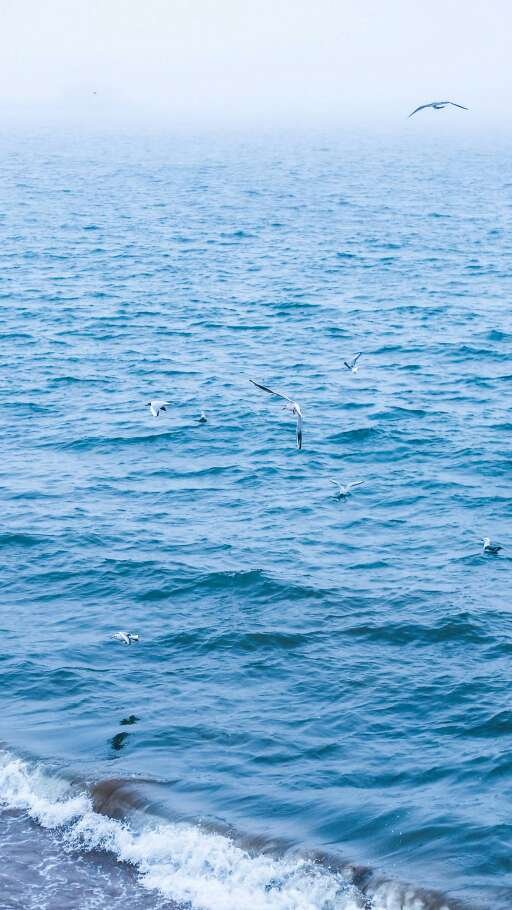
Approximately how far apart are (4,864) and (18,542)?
15.5 m

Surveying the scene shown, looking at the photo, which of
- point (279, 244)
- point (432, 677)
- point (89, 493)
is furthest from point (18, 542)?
point (279, 244)

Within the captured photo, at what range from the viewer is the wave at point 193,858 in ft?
77.7

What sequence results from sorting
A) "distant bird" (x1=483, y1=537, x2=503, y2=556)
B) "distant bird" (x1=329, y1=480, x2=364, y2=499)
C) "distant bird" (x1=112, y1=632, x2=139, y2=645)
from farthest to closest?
"distant bird" (x1=329, y1=480, x2=364, y2=499) < "distant bird" (x1=483, y1=537, x2=503, y2=556) < "distant bird" (x1=112, y1=632, x2=139, y2=645)

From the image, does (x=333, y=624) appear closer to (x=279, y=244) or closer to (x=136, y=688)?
(x=136, y=688)

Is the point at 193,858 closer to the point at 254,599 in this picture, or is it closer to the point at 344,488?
the point at 254,599

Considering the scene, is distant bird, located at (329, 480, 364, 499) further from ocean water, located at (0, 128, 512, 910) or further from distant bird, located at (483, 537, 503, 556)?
distant bird, located at (483, 537, 503, 556)

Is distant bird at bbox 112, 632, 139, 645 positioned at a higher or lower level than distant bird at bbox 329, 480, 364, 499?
lower

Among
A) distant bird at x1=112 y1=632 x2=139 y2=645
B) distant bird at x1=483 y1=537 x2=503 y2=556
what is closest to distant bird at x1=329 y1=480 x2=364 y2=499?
distant bird at x1=483 y1=537 x2=503 y2=556

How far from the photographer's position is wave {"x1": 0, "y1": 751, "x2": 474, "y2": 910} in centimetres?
2367

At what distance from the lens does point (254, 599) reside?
35.2 m

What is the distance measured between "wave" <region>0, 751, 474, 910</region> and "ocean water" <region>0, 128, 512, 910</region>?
2.3 inches

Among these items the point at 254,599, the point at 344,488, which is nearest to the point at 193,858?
the point at 254,599

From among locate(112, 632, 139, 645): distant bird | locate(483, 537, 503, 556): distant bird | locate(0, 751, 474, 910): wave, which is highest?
locate(483, 537, 503, 556): distant bird

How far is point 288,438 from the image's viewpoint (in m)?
47.8
